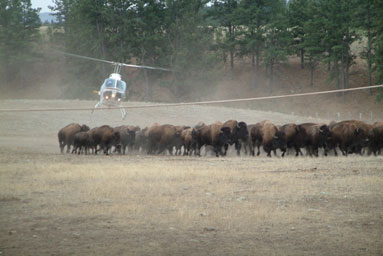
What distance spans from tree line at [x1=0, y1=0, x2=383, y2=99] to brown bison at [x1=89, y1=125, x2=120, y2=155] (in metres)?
34.5

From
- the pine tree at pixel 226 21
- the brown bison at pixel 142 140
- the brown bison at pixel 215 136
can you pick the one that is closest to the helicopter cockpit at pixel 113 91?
the brown bison at pixel 142 140

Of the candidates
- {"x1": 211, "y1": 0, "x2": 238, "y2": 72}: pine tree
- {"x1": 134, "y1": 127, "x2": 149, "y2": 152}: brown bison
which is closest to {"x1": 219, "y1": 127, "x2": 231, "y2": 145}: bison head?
{"x1": 134, "y1": 127, "x2": 149, "y2": 152}: brown bison

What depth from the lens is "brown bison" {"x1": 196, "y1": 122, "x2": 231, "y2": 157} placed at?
2550 cm

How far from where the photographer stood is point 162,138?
89.9 ft

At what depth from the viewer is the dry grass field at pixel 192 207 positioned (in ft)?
30.4

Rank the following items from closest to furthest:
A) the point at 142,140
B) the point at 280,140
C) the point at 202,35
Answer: the point at 280,140 < the point at 142,140 < the point at 202,35

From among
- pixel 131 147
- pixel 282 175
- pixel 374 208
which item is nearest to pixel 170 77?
pixel 131 147

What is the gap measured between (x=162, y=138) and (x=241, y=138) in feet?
12.8

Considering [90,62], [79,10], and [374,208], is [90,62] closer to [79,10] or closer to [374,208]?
[79,10]

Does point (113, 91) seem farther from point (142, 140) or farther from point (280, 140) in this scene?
point (280, 140)

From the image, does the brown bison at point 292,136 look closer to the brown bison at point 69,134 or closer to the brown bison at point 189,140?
the brown bison at point 189,140

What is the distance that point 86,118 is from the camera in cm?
4175

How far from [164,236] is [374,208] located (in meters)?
4.69

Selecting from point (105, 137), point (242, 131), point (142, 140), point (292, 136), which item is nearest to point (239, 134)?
point (242, 131)
